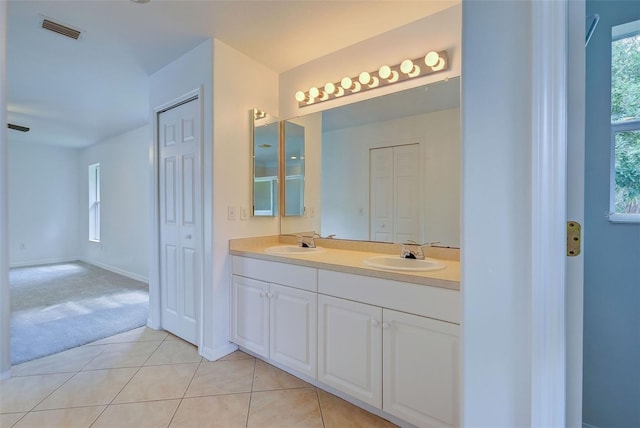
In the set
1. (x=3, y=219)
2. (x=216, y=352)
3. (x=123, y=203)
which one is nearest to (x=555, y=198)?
(x=216, y=352)

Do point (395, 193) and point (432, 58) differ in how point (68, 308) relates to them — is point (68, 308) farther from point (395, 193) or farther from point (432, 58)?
point (432, 58)

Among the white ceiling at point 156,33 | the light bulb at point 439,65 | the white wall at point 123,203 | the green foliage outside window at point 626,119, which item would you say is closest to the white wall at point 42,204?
the white wall at point 123,203

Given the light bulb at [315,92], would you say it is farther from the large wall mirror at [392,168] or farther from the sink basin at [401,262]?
the sink basin at [401,262]

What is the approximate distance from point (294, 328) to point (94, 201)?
602 centimetres

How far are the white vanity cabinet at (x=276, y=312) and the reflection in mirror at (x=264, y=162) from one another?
21.9 inches

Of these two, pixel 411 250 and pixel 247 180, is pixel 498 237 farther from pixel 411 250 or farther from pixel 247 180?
pixel 247 180

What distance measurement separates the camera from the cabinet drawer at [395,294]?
1312 mm

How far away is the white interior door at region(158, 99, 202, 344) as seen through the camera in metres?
2.36

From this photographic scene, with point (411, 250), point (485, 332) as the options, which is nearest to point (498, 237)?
point (485, 332)

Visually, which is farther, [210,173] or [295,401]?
[210,173]

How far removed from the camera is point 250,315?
215cm

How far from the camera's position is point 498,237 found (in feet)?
2.42

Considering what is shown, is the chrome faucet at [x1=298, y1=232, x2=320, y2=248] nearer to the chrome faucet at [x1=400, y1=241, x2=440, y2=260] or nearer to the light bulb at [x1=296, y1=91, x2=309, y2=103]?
the chrome faucet at [x1=400, y1=241, x2=440, y2=260]

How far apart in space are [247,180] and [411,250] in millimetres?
1414
